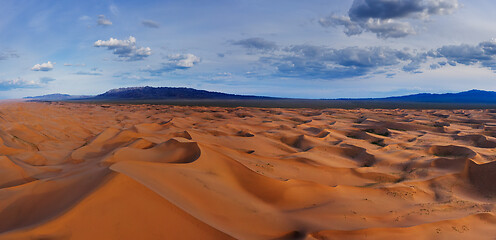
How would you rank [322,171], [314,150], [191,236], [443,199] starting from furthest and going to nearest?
[314,150]
[322,171]
[443,199]
[191,236]

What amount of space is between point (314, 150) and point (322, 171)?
5.44 feet

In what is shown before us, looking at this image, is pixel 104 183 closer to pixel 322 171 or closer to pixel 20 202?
pixel 20 202

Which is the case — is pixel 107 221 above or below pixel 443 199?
above

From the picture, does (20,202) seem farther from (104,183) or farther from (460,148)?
(460,148)

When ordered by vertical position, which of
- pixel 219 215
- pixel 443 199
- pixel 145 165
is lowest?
pixel 443 199

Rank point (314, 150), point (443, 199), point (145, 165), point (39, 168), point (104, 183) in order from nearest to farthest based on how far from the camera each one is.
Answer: point (104, 183) < point (145, 165) < point (443, 199) < point (39, 168) < point (314, 150)

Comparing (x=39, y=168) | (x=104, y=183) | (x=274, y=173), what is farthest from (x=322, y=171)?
(x=39, y=168)

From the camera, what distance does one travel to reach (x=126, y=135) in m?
7.49

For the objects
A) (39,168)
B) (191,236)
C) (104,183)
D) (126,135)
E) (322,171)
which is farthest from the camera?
(126,135)

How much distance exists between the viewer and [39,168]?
4484mm

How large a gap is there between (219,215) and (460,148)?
22.5 feet

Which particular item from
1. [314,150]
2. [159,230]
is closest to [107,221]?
[159,230]

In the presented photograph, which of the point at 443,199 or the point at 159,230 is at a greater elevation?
the point at 159,230

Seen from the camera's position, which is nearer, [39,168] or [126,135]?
[39,168]
